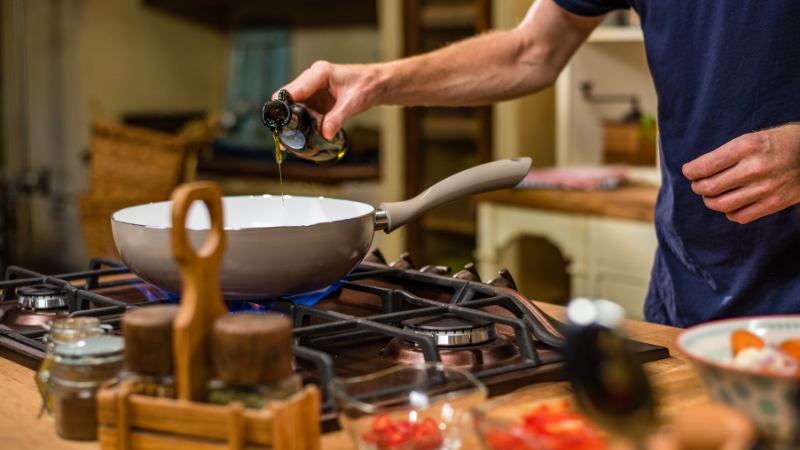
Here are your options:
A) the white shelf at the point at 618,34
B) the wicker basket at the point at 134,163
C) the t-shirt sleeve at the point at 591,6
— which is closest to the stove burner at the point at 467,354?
the t-shirt sleeve at the point at 591,6

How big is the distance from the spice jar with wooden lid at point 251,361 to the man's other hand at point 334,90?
1.90 ft

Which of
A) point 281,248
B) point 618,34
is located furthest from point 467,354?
point 618,34

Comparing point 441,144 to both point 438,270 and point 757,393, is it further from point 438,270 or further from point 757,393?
point 757,393

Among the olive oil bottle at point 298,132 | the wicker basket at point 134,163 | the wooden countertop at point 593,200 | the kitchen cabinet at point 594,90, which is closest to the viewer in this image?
the olive oil bottle at point 298,132

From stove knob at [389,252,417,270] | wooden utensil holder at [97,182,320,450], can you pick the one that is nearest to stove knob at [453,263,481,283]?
stove knob at [389,252,417,270]

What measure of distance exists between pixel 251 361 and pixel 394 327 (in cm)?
22

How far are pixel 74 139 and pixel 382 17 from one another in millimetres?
2032

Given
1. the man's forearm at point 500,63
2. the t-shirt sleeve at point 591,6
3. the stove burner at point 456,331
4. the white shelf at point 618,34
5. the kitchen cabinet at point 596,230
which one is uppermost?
the white shelf at point 618,34

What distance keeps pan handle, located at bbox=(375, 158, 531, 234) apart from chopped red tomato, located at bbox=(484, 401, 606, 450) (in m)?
0.46

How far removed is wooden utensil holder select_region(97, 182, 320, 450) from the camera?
49 cm

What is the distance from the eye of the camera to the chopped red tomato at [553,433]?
0.45 meters

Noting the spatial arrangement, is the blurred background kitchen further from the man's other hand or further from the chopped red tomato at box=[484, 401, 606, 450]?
the chopped red tomato at box=[484, 401, 606, 450]

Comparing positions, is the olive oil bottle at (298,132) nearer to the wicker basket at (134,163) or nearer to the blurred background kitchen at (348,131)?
the blurred background kitchen at (348,131)

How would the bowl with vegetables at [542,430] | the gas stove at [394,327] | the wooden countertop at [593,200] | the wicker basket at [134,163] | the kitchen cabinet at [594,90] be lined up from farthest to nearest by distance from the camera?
the wicker basket at [134,163]
the kitchen cabinet at [594,90]
the wooden countertop at [593,200]
the gas stove at [394,327]
the bowl with vegetables at [542,430]
